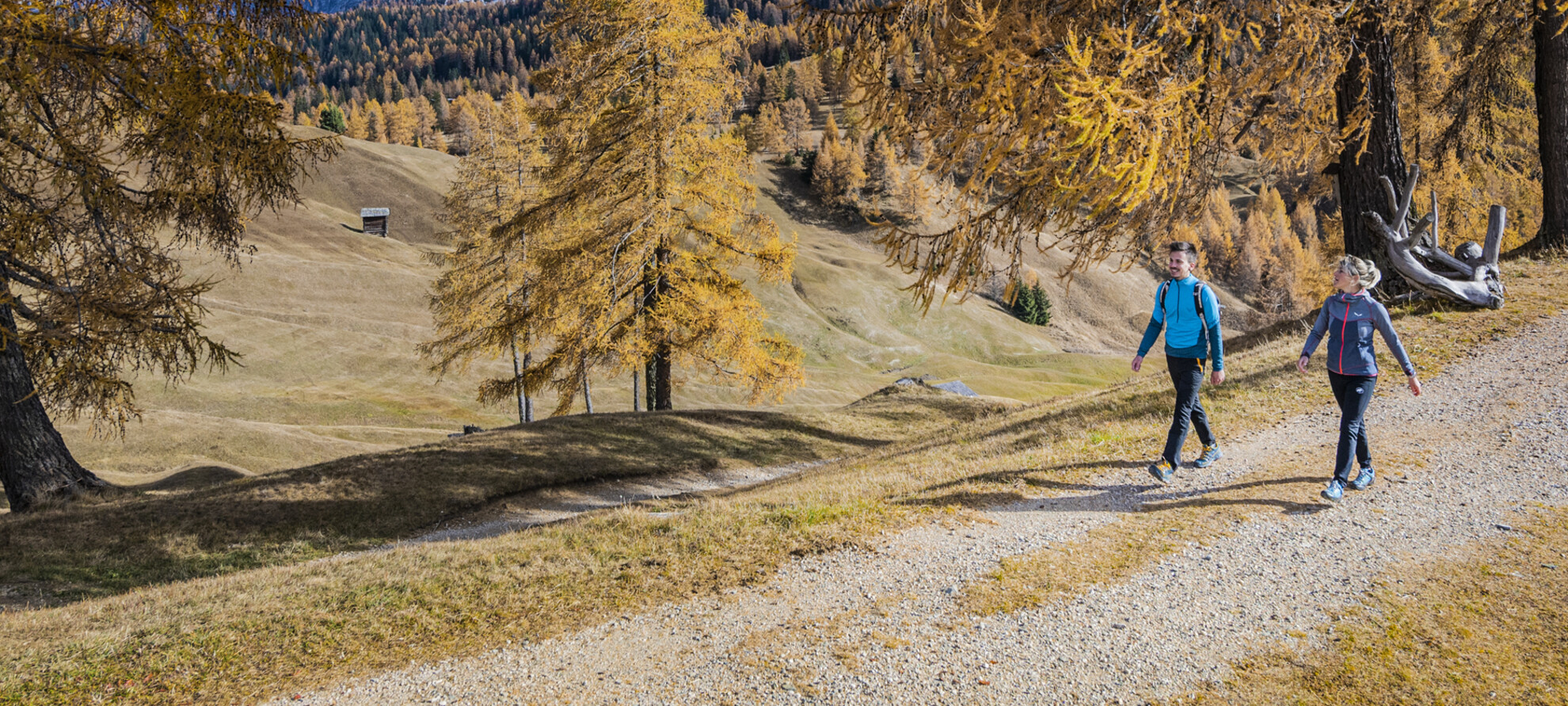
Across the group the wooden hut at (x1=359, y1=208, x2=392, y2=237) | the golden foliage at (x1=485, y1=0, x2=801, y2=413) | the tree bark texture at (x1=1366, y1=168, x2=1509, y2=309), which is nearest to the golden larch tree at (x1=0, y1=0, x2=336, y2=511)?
the golden foliage at (x1=485, y1=0, x2=801, y2=413)

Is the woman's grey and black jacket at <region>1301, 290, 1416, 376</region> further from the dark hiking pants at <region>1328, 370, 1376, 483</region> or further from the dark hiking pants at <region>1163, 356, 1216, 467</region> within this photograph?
the dark hiking pants at <region>1163, 356, 1216, 467</region>

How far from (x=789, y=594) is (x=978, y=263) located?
170 inches

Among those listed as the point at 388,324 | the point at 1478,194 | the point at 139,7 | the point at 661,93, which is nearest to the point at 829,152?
the point at 388,324

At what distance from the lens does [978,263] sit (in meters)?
8.24

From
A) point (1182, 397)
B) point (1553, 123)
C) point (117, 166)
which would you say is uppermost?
point (1553, 123)

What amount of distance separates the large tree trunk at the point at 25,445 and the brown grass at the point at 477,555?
0.82 m

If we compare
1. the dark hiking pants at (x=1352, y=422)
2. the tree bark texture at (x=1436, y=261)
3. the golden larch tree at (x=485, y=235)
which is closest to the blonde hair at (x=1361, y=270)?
the dark hiking pants at (x=1352, y=422)

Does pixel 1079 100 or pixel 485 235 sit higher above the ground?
pixel 485 235

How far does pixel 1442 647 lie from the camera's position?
4652 millimetres

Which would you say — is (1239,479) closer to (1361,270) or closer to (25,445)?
(1361,270)

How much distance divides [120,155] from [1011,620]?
483 inches

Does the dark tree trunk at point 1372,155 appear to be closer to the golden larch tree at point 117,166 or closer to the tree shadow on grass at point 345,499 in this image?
the tree shadow on grass at point 345,499

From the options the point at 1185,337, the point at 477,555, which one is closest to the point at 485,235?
the point at 477,555

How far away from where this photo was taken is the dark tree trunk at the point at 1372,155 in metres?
11.4
